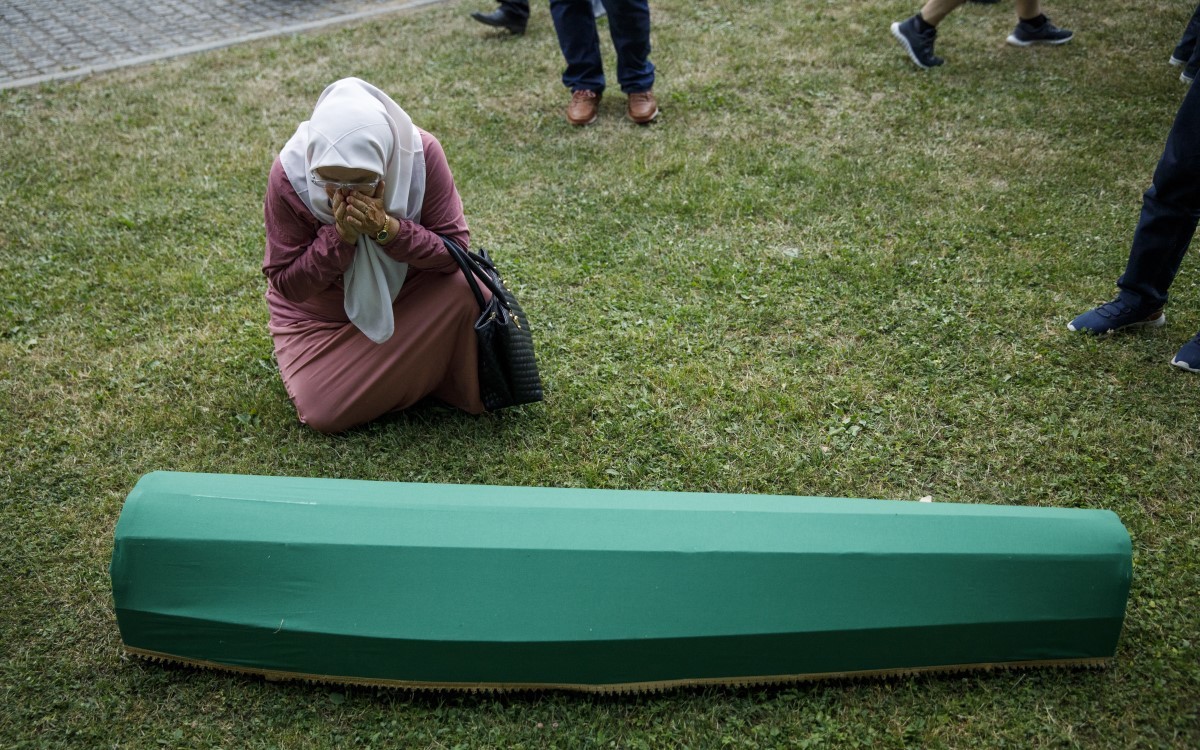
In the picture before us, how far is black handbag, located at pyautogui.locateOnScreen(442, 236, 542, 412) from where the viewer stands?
3.37m

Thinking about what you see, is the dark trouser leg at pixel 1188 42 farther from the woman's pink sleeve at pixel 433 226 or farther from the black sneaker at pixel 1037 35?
the woman's pink sleeve at pixel 433 226

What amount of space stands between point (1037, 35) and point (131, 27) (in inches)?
294

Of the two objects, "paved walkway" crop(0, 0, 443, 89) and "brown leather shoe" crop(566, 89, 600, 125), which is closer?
"brown leather shoe" crop(566, 89, 600, 125)

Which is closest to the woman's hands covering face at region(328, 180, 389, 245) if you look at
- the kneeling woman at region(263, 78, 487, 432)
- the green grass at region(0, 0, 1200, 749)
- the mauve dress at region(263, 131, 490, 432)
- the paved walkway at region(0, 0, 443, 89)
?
the kneeling woman at region(263, 78, 487, 432)

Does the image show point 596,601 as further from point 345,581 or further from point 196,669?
point 196,669

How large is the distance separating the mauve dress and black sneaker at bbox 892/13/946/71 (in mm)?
4367

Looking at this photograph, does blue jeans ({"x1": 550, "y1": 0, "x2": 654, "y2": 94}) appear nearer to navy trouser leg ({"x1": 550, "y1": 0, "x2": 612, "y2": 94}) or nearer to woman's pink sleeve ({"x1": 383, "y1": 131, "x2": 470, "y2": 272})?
navy trouser leg ({"x1": 550, "y1": 0, "x2": 612, "y2": 94})

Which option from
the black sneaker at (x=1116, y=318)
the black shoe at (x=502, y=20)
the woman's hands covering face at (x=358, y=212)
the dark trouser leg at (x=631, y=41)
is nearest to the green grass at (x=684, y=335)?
the black sneaker at (x=1116, y=318)

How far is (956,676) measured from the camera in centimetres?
266

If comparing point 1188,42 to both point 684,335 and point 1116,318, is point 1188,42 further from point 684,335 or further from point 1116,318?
point 684,335

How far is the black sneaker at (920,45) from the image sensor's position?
6.48m

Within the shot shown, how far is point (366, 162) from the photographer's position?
117 inches

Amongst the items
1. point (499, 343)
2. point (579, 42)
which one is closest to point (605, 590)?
point (499, 343)

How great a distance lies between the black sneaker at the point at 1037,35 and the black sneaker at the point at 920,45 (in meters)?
0.68
